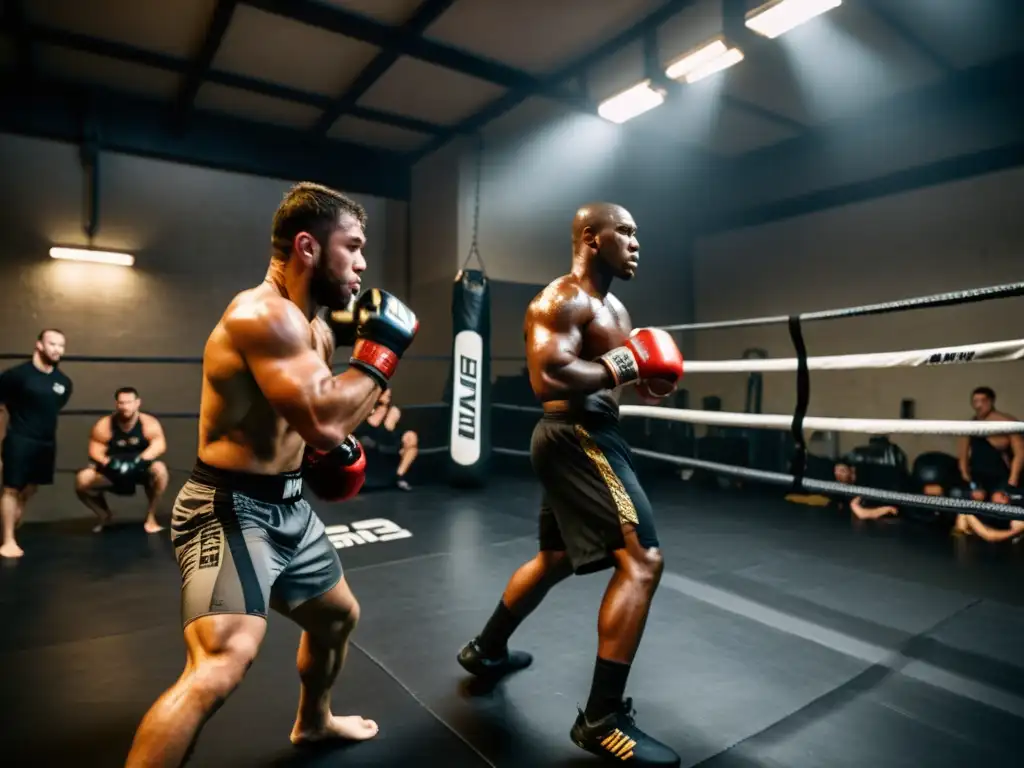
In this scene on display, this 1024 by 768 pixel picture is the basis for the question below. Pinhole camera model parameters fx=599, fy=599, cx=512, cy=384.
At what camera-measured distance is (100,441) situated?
12.2ft

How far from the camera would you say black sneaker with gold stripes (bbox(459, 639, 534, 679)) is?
168 centimetres

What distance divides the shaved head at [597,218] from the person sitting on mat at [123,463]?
10.5 ft

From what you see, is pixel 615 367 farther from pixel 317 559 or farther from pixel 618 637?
pixel 317 559

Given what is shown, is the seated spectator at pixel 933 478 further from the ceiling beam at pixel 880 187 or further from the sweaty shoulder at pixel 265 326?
the sweaty shoulder at pixel 265 326

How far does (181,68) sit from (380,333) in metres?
4.41

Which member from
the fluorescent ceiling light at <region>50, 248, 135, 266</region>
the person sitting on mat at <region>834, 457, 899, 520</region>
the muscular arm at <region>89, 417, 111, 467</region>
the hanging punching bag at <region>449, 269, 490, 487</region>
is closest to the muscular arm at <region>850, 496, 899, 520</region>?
the person sitting on mat at <region>834, 457, 899, 520</region>

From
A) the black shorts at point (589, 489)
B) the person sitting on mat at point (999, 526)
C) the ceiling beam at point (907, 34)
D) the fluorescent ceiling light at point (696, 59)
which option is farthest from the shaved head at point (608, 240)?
the ceiling beam at point (907, 34)

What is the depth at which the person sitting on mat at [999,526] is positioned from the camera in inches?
130

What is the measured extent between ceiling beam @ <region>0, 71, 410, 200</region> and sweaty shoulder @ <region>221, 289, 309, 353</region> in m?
4.93

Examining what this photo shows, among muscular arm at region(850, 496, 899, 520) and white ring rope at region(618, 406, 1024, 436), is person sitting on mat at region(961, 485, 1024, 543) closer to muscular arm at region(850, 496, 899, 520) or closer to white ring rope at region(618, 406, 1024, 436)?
muscular arm at region(850, 496, 899, 520)

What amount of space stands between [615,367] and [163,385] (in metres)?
5.14

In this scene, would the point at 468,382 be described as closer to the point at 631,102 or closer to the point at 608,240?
the point at 631,102

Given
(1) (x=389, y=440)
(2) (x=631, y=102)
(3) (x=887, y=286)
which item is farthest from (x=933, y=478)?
(1) (x=389, y=440)

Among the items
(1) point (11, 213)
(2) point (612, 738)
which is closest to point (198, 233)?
(1) point (11, 213)
